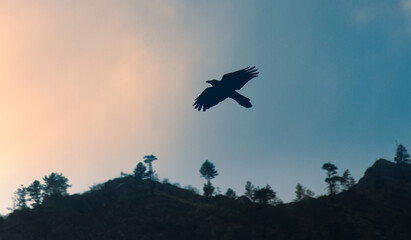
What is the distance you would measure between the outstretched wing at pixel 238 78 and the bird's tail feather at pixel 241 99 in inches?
15.8

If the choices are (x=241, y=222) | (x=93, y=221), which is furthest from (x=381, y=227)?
(x=93, y=221)

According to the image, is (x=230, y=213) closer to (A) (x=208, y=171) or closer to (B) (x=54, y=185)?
(A) (x=208, y=171)

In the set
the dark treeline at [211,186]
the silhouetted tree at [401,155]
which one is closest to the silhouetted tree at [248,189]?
the dark treeline at [211,186]

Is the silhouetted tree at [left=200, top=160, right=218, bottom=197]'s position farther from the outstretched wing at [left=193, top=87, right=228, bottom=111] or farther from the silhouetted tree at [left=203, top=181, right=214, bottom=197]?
the outstretched wing at [left=193, top=87, right=228, bottom=111]

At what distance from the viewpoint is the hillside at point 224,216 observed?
207ft

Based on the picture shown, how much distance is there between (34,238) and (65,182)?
33.4 metres

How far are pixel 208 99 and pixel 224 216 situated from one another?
5815 cm

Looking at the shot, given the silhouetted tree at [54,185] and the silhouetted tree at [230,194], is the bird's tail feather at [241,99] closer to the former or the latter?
the silhouetted tree at [230,194]

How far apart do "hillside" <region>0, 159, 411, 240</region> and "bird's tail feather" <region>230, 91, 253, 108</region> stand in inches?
1929

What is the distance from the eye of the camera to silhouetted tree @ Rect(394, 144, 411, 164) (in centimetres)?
8994

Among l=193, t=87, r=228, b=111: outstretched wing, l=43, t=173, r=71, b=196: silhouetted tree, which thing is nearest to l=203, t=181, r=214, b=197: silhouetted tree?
l=43, t=173, r=71, b=196: silhouetted tree

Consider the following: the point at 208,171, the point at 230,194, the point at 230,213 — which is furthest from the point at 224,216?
the point at 208,171

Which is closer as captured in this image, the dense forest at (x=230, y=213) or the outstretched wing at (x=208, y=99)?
the outstretched wing at (x=208, y=99)

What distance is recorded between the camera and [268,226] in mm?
64562
